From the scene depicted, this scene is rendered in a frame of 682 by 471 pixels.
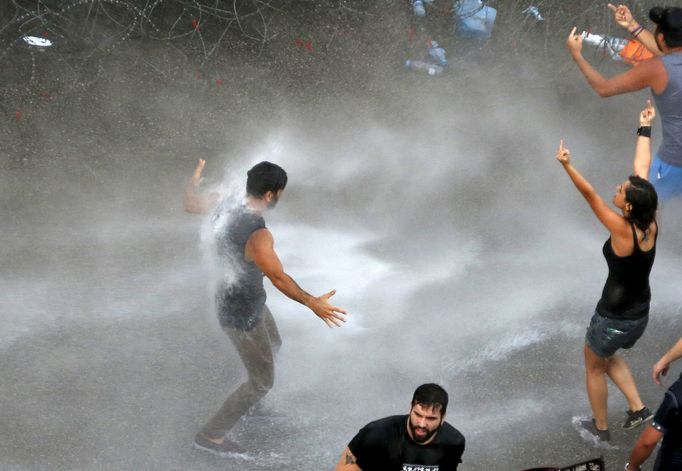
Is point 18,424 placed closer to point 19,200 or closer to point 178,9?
point 19,200

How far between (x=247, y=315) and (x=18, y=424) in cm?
155

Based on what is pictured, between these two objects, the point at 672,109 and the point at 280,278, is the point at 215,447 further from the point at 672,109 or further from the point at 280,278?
the point at 672,109

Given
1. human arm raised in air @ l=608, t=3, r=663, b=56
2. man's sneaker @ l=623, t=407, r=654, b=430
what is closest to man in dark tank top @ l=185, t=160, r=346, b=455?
man's sneaker @ l=623, t=407, r=654, b=430

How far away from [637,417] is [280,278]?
2.22 m

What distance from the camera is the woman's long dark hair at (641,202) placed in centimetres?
373

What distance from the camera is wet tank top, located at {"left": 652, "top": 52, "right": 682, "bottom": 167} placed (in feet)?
16.1

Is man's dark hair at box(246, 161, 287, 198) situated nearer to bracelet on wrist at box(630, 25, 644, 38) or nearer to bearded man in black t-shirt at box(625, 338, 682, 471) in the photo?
bearded man in black t-shirt at box(625, 338, 682, 471)

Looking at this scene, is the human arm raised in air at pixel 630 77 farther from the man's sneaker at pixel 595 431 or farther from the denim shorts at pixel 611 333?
the man's sneaker at pixel 595 431

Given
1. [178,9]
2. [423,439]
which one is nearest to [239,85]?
[178,9]

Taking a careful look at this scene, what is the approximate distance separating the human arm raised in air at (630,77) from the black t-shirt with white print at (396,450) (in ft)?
9.85

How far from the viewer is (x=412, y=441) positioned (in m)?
2.97

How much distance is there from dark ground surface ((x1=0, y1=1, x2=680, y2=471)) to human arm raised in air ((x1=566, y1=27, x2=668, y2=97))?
1655mm

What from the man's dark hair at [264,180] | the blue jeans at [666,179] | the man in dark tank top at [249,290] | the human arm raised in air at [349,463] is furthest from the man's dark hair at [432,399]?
the blue jeans at [666,179]

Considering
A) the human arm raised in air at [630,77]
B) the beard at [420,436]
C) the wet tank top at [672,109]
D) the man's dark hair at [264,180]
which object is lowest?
the beard at [420,436]
